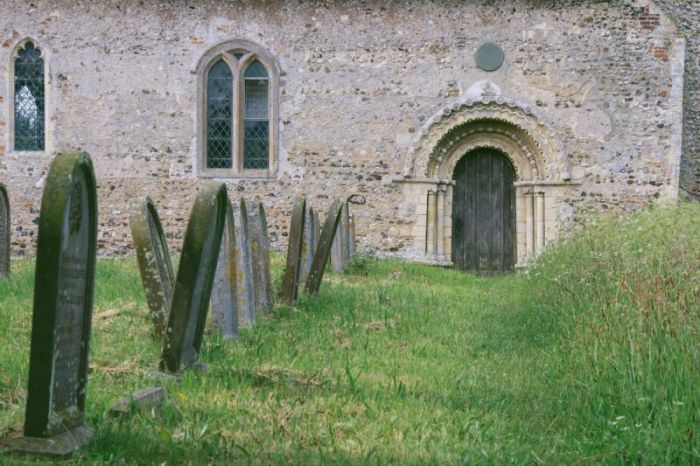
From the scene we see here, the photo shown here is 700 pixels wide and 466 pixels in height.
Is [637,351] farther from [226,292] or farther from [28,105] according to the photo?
[28,105]

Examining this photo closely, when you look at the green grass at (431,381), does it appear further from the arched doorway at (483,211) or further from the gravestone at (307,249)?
the arched doorway at (483,211)

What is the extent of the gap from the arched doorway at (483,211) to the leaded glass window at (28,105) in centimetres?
821

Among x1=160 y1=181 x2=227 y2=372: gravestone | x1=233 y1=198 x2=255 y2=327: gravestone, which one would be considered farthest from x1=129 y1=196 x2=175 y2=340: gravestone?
x1=233 y1=198 x2=255 y2=327: gravestone

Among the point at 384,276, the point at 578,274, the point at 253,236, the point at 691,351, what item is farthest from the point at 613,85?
the point at 691,351

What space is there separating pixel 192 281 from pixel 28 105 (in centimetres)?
1303

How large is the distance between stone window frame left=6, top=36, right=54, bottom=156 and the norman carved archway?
6895mm

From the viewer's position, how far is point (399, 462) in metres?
3.39

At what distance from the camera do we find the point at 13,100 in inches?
629

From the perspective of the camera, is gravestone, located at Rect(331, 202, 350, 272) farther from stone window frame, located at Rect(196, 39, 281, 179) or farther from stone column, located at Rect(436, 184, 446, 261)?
stone window frame, located at Rect(196, 39, 281, 179)

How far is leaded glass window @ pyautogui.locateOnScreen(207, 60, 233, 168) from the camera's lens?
52.5 ft

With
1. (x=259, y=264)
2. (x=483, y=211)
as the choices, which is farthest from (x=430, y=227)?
(x=259, y=264)

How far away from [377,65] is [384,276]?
5080 millimetres

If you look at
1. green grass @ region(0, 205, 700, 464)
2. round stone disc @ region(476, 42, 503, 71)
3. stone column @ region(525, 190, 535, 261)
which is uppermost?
round stone disc @ region(476, 42, 503, 71)

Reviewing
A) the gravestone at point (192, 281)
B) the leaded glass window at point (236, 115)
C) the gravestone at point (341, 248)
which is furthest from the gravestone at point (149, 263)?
the leaded glass window at point (236, 115)
